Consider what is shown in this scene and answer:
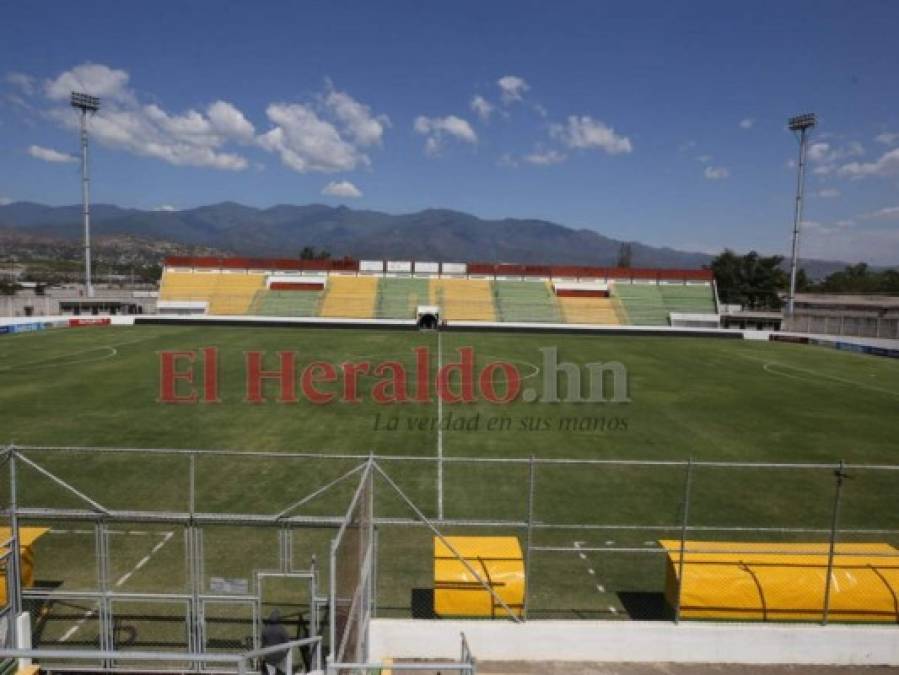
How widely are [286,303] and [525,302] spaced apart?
1073 inches

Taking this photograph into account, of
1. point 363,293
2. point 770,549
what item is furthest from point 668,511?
point 363,293

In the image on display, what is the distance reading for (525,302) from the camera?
6975 cm

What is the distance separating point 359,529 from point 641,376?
94.5ft

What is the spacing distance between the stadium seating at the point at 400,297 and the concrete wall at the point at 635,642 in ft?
183

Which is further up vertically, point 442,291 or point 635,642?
point 442,291

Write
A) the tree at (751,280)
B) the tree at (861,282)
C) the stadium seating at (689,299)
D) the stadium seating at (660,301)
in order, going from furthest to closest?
the tree at (861,282)
the tree at (751,280)
the stadium seating at (689,299)
the stadium seating at (660,301)

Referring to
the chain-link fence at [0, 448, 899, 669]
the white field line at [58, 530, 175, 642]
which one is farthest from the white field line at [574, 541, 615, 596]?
the white field line at [58, 530, 175, 642]

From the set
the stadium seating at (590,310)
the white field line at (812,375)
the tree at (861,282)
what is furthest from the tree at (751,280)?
the white field line at (812,375)

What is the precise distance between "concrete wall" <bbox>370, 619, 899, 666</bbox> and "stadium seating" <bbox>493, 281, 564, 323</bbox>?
2219 inches

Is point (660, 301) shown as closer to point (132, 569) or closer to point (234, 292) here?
point (234, 292)

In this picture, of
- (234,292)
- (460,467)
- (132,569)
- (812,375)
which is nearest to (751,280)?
(812,375)

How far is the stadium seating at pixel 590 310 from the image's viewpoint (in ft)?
216

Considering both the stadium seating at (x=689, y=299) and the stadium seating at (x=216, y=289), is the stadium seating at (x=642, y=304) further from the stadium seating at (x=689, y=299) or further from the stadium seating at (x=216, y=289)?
the stadium seating at (x=216, y=289)

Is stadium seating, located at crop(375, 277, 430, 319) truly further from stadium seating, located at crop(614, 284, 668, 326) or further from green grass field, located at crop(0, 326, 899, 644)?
green grass field, located at crop(0, 326, 899, 644)
